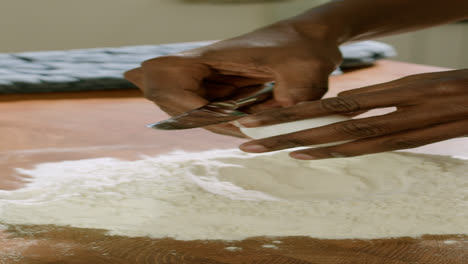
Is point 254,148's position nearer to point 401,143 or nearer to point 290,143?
point 290,143

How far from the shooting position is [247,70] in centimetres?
77

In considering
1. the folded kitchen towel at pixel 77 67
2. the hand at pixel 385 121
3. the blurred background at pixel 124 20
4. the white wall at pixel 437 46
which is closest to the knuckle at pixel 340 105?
the hand at pixel 385 121

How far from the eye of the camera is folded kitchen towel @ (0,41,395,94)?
1429 mm

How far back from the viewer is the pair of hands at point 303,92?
1.90 ft

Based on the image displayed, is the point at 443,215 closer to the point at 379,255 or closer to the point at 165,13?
the point at 379,255

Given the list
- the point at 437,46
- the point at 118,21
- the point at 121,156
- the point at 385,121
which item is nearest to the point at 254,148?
the point at 385,121

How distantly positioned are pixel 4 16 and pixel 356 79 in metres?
1.17

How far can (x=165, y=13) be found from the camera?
7.09ft

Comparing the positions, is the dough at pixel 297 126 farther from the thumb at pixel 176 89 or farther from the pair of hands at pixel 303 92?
the thumb at pixel 176 89

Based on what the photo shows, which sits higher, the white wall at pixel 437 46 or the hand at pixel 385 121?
the white wall at pixel 437 46

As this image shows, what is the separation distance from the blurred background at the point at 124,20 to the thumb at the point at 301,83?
1476mm

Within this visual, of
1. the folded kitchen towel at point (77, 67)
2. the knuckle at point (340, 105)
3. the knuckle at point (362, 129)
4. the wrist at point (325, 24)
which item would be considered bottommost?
the knuckle at point (362, 129)

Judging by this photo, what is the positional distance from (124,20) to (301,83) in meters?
1.53

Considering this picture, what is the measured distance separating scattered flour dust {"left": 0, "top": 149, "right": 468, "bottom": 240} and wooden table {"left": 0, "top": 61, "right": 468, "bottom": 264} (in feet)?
0.07
